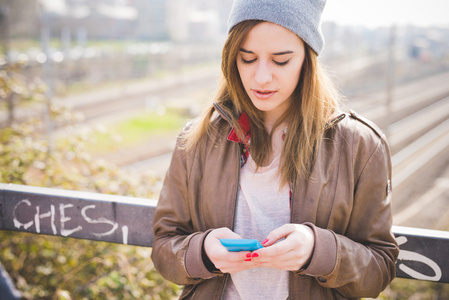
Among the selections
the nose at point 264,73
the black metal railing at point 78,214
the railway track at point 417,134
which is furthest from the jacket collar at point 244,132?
the railway track at point 417,134

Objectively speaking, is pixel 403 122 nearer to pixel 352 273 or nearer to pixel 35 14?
pixel 352 273

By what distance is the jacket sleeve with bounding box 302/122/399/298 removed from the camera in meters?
1.32

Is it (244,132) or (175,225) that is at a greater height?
(244,132)

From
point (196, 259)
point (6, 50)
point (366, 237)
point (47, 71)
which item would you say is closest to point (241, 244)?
point (196, 259)

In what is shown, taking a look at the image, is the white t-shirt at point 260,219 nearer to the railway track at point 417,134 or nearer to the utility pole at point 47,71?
the utility pole at point 47,71

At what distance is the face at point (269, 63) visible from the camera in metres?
1.35

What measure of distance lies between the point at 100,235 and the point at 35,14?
86.8 feet

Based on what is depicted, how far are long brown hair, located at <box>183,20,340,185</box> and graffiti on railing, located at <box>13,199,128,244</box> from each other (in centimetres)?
62

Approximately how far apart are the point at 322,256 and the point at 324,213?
0.17m

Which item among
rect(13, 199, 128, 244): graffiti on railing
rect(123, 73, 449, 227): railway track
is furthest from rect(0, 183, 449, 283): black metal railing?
rect(123, 73, 449, 227): railway track

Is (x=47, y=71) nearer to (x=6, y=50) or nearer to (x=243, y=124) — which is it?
(x=6, y=50)

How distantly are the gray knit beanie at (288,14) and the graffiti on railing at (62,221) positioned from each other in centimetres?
108

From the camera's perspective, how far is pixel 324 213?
1.41 m

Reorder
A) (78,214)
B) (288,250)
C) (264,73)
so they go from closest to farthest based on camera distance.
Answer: (288,250), (264,73), (78,214)
